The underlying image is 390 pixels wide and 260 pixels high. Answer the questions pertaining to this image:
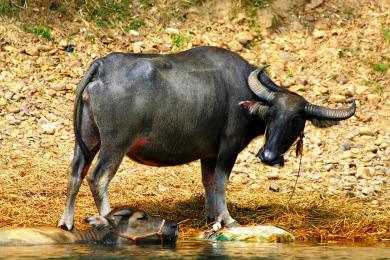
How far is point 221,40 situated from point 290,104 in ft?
21.7

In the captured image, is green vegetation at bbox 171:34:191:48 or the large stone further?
green vegetation at bbox 171:34:191:48

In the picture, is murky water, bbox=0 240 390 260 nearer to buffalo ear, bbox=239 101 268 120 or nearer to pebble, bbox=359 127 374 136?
buffalo ear, bbox=239 101 268 120

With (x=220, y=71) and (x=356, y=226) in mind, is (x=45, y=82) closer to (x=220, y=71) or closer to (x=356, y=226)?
(x=220, y=71)

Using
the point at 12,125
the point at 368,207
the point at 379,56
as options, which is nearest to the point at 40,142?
the point at 12,125

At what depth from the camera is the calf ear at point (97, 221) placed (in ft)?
20.3

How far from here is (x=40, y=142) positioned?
1036cm

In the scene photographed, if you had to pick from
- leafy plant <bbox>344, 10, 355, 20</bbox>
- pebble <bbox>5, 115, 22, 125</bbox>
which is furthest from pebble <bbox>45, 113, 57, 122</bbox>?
leafy plant <bbox>344, 10, 355, 20</bbox>

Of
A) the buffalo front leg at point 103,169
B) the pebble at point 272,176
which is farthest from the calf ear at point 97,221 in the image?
the pebble at point 272,176

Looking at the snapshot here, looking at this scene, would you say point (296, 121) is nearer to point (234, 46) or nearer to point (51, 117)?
point (51, 117)

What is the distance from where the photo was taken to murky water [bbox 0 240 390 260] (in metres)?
5.37

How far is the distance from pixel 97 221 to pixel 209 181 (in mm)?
2045

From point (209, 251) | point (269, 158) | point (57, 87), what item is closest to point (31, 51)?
point (57, 87)

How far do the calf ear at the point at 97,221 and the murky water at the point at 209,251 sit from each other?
0.77ft

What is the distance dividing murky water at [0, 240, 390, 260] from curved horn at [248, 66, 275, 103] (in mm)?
1873
